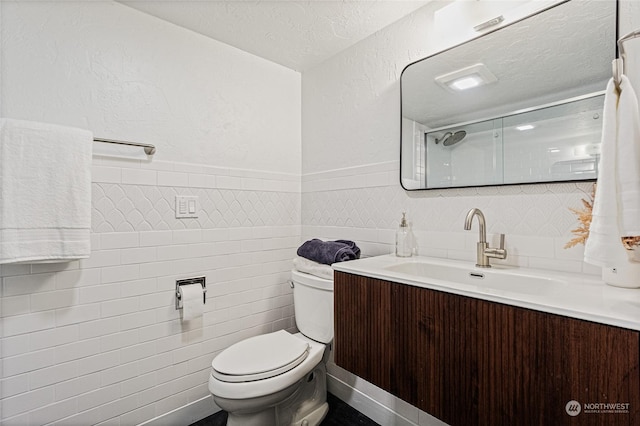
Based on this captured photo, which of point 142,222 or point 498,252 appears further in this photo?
point 142,222

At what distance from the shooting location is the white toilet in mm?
1277

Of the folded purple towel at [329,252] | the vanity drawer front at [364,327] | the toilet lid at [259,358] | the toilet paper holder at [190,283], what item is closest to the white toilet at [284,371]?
the toilet lid at [259,358]

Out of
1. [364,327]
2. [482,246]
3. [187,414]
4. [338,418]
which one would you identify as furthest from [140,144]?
[338,418]

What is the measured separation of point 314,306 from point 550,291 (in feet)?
3.29

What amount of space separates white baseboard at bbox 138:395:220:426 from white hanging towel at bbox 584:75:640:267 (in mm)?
1841

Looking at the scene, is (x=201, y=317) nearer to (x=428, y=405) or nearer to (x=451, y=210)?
(x=428, y=405)

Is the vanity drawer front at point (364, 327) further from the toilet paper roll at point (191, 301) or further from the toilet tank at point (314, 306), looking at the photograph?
the toilet paper roll at point (191, 301)

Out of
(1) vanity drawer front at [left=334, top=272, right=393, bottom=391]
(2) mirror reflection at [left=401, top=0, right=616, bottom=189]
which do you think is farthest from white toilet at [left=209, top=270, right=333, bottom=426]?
(2) mirror reflection at [left=401, top=0, right=616, bottom=189]

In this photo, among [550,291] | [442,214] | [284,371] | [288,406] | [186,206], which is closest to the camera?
[550,291]

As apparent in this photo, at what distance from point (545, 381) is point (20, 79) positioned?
2033mm

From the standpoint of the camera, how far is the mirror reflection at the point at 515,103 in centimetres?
107

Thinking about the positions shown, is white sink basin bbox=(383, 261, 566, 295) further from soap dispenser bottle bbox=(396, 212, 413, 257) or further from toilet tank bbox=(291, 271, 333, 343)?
toilet tank bbox=(291, 271, 333, 343)

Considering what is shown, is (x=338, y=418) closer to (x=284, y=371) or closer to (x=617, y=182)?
(x=284, y=371)

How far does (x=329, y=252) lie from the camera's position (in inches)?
60.4
